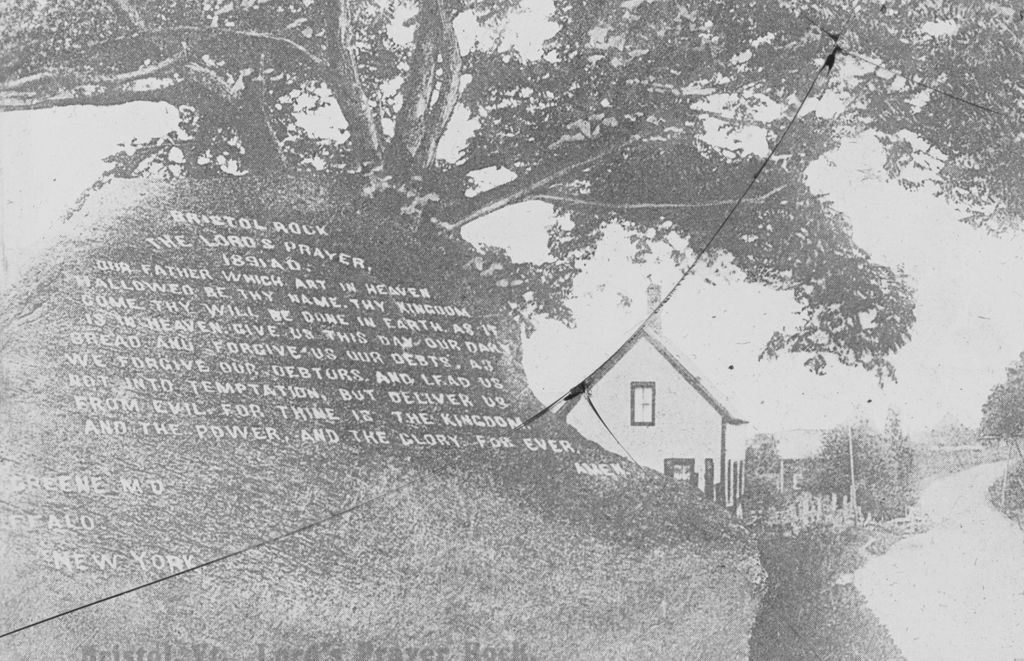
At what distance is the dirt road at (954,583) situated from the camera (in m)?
1.46

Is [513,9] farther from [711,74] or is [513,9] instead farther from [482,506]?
[482,506]

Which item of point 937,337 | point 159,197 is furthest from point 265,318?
point 937,337

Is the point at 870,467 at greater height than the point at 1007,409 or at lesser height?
lesser

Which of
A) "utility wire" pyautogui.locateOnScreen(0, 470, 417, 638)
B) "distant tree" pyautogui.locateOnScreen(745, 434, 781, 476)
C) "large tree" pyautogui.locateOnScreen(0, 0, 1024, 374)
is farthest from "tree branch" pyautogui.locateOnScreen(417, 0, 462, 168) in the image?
"distant tree" pyautogui.locateOnScreen(745, 434, 781, 476)

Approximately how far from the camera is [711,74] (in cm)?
148

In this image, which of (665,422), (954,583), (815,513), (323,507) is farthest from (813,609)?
(323,507)

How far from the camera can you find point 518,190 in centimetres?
149

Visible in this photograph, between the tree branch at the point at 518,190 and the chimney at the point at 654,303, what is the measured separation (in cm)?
28

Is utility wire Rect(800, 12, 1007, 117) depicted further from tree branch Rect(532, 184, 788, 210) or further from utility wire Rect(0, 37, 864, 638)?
tree branch Rect(532, 184, 788, 210)

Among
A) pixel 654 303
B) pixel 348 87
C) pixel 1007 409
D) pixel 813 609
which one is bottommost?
pixel 813 609

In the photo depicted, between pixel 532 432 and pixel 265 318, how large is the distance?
1.87 feet

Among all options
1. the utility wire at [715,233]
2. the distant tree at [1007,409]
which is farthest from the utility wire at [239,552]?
the distant tree at [1007,409]

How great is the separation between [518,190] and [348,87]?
0.40 metres

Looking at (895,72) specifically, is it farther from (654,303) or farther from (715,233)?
(654,303)
